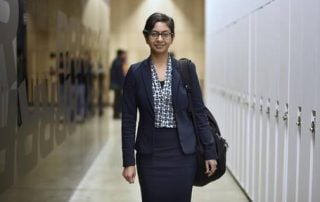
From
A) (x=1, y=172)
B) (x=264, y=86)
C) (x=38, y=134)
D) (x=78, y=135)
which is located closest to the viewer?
(x=1, y=172)

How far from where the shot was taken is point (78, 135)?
7961 mm

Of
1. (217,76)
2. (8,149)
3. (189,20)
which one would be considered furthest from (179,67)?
(189,20)

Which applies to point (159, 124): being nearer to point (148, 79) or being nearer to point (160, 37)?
point (148, 79)

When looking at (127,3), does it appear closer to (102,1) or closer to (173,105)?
(102,1)

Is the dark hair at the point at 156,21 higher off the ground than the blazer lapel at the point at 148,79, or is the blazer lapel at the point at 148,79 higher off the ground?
the dark hair at the point at 156,21

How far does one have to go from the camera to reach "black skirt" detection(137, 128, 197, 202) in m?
3.63

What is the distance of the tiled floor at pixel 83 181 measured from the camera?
5.34 metres

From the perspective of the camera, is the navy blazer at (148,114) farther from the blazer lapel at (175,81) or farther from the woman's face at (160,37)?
the woman's face at (160,37)

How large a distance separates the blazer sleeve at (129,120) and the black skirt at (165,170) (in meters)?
0.08

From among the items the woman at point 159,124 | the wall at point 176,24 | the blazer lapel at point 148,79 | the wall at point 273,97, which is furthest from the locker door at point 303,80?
the wall at point 176,24

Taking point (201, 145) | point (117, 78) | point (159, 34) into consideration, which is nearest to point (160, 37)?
point (159, 34)

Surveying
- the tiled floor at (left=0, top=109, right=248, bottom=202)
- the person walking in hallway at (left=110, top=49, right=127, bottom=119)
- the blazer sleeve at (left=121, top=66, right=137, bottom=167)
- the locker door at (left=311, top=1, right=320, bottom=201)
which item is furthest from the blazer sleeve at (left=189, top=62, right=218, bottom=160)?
the person walking in hallway at (left=110, top=49, right=127, bottom=119)

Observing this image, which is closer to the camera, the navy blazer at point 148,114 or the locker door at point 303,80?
the navy blazer at point 148,114

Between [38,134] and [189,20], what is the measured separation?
15.8 metres
